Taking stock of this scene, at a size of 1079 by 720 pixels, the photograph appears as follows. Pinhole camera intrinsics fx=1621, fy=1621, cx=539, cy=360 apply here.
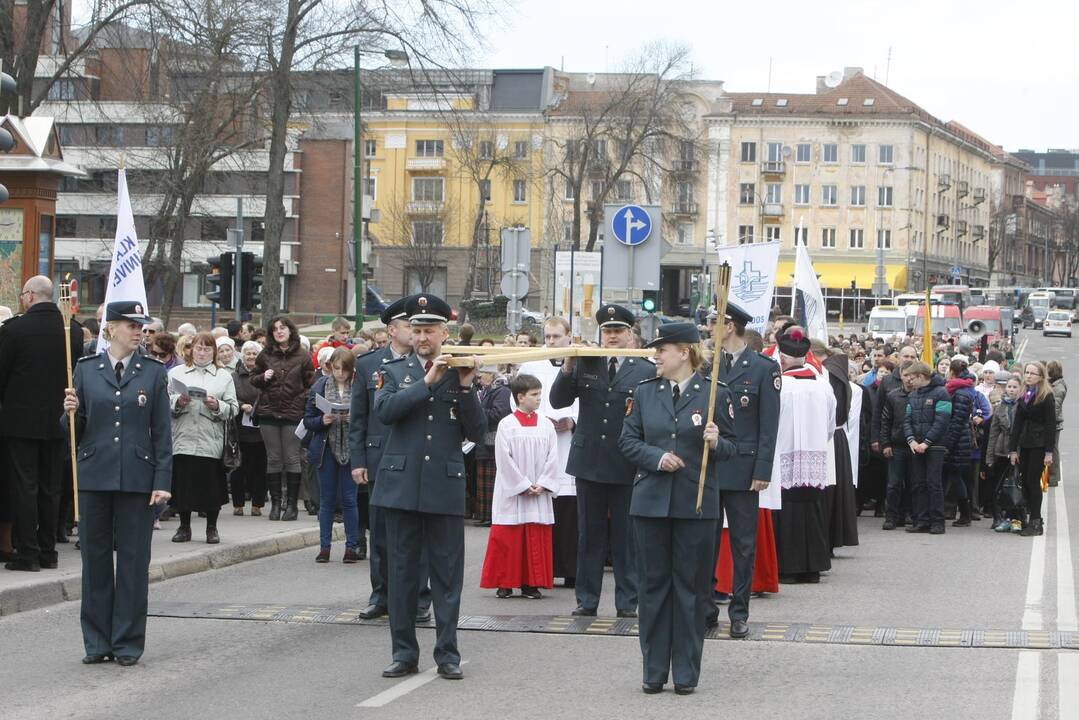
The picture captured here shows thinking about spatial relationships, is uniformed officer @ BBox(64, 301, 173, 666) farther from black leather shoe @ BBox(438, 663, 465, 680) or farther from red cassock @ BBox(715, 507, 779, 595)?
red cassock @ BBox(715, 507, 779, 595)

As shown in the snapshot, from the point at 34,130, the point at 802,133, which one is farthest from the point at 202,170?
the point at 802,133

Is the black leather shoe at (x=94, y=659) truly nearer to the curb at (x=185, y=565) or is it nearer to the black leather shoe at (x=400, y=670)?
the black leather shoe at (x=400, y=670)

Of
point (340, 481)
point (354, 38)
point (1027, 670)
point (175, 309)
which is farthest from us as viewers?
point (175, 309)

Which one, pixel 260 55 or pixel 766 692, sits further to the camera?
pixel 260 55

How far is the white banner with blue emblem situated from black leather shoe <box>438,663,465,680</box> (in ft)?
29.1

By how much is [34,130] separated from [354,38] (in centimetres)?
1607

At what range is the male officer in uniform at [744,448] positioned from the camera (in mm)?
10281

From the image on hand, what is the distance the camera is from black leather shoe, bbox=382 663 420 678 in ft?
29.2

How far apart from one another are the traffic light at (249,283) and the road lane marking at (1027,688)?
1644 centimetres

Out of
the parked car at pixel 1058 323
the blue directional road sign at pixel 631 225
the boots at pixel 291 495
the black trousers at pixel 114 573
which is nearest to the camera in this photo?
the black trousers at pixel 114 573

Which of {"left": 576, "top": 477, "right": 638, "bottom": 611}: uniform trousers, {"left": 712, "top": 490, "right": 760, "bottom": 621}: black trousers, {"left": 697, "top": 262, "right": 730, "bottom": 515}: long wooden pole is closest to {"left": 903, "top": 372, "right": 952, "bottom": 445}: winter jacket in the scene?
{"left": 576, "top": 477, "right": 638, "bottom": 611}: uniform trousers

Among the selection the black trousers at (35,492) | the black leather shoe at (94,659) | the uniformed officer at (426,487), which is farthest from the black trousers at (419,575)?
the black trousers at (35,492)

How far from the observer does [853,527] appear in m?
14.8

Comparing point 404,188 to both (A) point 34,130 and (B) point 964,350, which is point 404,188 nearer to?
(B) point 964,350
